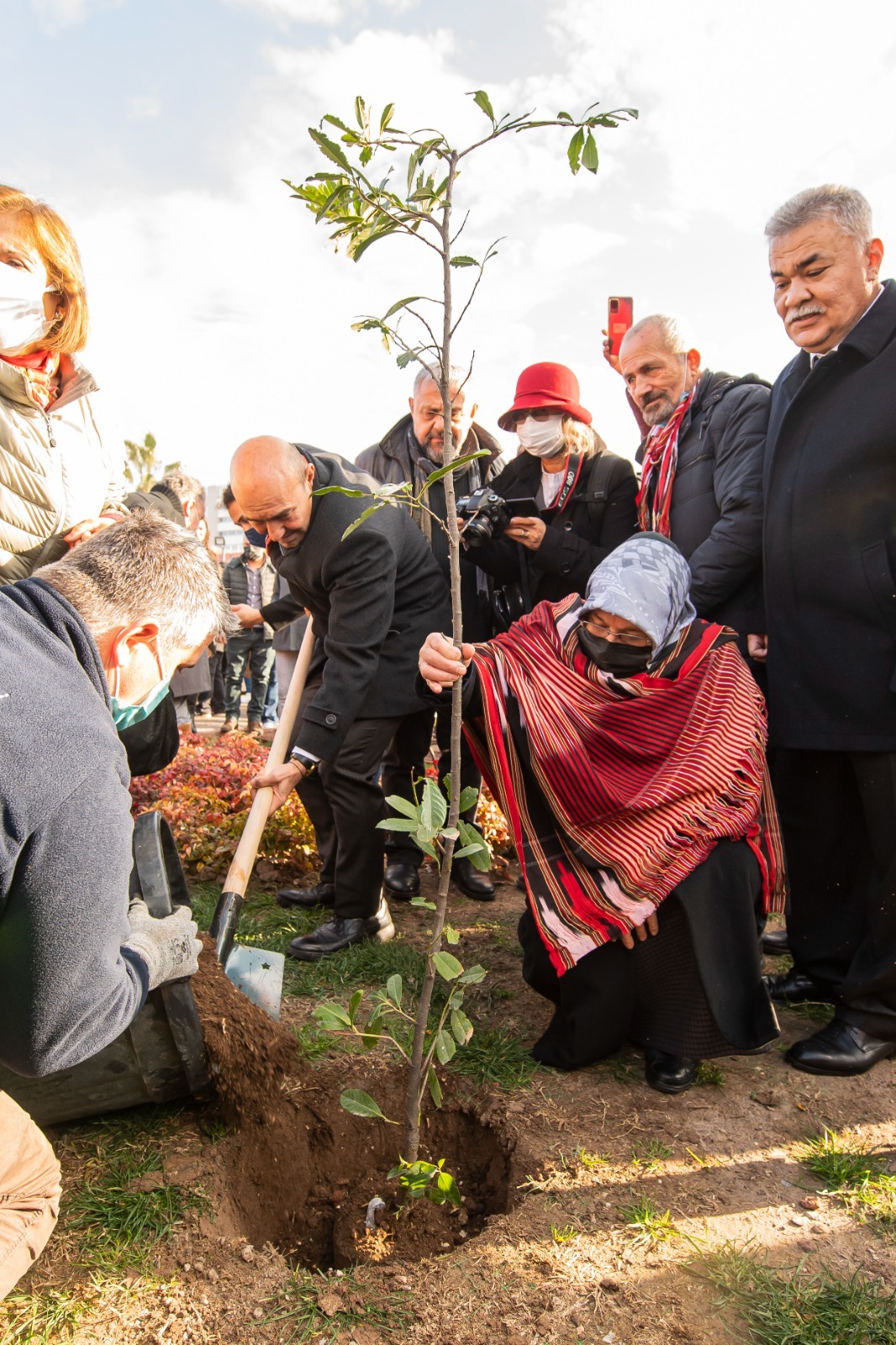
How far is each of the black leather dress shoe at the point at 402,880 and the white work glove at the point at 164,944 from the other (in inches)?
79.2

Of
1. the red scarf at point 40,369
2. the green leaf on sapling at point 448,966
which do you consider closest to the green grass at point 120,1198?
the green leaf on sapling at point 448,966

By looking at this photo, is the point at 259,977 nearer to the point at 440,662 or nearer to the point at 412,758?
the point at 440,662

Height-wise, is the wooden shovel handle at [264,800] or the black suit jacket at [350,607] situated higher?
the black suit jacket at [350,607]

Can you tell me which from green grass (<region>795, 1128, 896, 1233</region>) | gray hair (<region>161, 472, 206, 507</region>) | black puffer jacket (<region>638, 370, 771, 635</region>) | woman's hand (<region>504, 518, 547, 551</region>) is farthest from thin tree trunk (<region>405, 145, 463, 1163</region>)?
gray hair (<region>161, 472, 206, 507</region>)

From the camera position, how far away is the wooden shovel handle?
314 centimetres

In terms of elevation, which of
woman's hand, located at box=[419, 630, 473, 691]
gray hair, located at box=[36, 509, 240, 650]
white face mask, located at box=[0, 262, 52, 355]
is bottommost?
woman's hand, located at box=[419, 630, 473, 691]

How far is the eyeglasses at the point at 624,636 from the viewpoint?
283 centimetres

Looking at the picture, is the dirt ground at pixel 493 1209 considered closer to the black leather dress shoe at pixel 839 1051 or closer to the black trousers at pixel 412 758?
the black leather dress shoe at pixel 839 1051

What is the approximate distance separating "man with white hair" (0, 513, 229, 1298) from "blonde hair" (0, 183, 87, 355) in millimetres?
934

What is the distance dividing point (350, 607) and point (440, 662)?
1133 mm

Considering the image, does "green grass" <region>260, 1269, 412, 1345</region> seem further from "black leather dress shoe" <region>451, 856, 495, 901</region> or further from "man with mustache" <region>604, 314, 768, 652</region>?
"man with mustache" <region>604, 314, 768, 652</region>

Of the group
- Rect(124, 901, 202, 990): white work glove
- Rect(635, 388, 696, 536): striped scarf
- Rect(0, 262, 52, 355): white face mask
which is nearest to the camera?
Rect(124, 901, 202, 990): white work glove

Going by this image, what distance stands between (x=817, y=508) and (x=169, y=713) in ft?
7.44

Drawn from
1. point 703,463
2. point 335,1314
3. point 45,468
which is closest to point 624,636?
point 703,463
